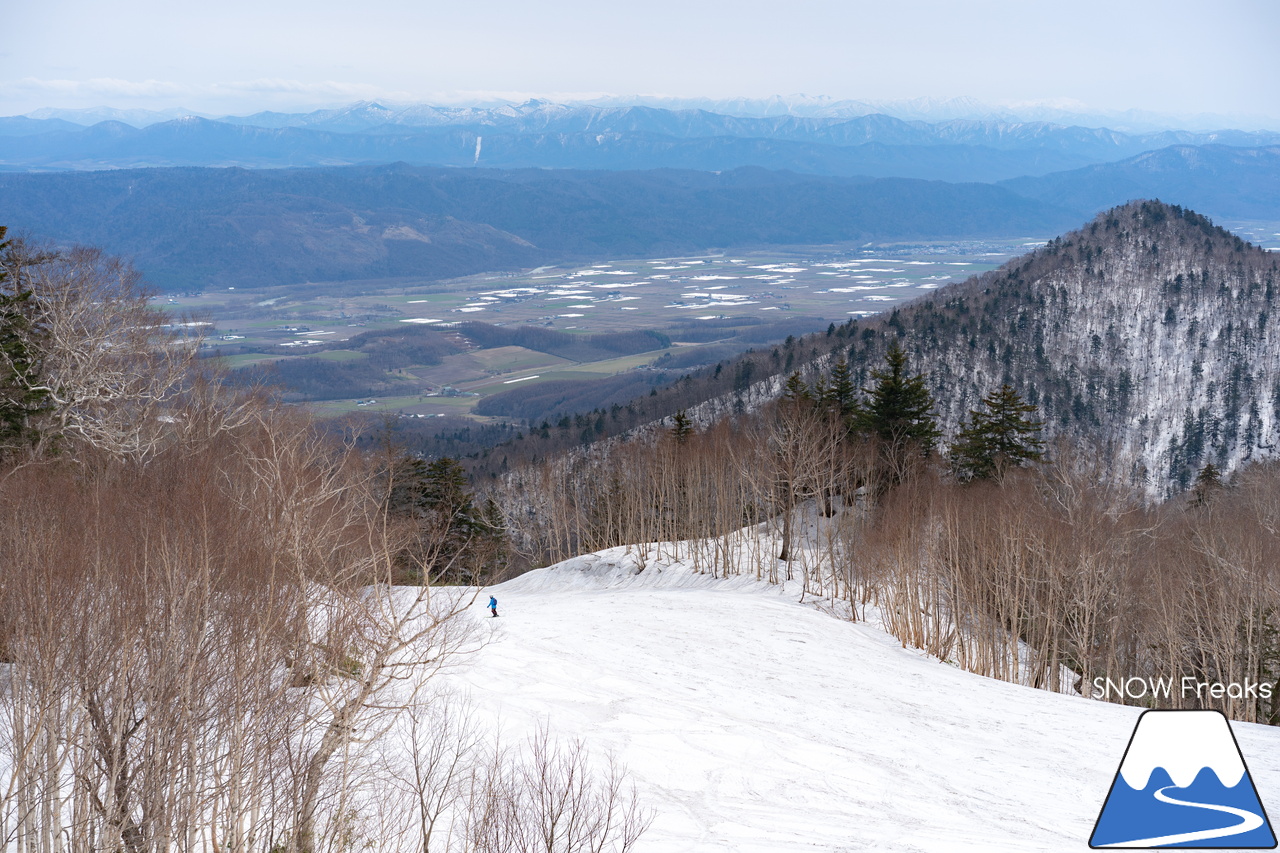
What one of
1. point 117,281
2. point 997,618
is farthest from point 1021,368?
point 117,281

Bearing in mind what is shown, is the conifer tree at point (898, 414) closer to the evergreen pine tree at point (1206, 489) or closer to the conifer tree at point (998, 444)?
the conifer tree at point (998, 444)

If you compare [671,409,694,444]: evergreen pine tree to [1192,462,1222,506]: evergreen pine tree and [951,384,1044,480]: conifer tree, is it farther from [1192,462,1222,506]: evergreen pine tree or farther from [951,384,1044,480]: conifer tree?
[1192,462,1222,506]: evergreen pine tree

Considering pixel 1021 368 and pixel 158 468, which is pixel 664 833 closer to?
pixel 158 468

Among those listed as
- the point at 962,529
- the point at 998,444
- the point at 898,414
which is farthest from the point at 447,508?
the point at 998,444

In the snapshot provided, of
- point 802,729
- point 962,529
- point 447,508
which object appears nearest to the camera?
point 802,729

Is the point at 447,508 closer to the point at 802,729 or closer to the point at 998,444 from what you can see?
the point at 802,729

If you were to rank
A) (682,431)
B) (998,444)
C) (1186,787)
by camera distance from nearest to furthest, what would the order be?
(1186,787) → (998,444) → (682,431)

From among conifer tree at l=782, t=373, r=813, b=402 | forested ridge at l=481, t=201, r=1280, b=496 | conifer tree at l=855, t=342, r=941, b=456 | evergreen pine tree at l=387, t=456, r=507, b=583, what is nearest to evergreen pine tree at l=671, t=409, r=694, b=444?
conifer tree at l=782, t=373, r=813, b=402
